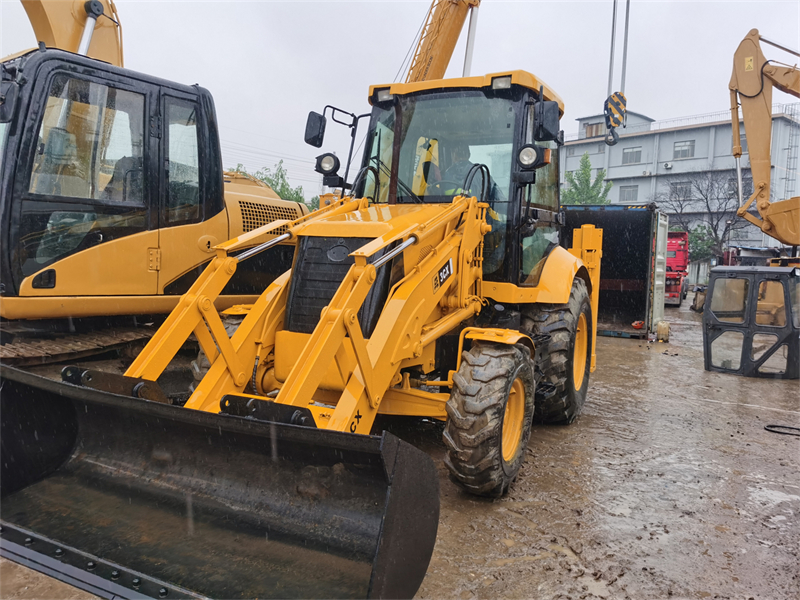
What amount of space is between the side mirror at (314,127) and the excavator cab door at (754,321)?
21.9 ft

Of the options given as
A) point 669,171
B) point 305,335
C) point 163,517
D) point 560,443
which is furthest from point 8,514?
point 669,171

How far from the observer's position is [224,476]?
10.3 ft

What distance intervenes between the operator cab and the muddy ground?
1.68 meters

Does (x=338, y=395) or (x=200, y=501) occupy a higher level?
(x=338, y=395)

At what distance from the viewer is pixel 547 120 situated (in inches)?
176

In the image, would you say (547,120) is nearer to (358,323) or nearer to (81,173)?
(358,323)

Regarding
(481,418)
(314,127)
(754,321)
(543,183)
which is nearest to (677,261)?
(754,321)

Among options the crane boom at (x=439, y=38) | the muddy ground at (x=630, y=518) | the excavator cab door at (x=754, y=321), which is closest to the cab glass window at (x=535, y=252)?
the muddy ground at (x=630, y=518)

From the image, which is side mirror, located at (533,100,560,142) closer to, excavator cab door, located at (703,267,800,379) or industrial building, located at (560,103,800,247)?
excavator cab door, located at (703,267,800,379)

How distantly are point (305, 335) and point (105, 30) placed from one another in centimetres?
491

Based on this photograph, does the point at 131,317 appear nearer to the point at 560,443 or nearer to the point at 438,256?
the point at 438,256

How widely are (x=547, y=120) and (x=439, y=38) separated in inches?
286

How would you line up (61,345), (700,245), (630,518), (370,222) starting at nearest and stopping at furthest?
(630,518), (370,222), (61,345), (700,245)

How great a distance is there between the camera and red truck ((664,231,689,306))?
21234 millimetres
